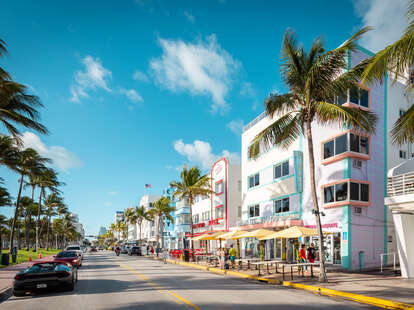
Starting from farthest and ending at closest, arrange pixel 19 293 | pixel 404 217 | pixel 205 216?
pixel 205 216
pixel 404 217
pixel 19 293

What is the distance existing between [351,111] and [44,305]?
14.3m

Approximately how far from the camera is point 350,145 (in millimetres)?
24484

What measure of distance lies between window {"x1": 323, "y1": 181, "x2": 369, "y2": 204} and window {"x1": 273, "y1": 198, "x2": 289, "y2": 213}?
5.91 metres

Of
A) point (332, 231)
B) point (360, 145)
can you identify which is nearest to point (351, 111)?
point (360, 145)

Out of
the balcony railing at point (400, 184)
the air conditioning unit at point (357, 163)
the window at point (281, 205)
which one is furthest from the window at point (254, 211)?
the balcony railing at point (400, 184)

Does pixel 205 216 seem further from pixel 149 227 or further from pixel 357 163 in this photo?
pixel 149 227

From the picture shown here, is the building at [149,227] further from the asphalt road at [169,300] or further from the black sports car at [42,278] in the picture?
the asphalt road at [169,300]

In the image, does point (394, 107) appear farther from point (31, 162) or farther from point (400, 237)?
point (31, 162)

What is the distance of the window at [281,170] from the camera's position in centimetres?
3152

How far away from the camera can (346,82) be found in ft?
55.1

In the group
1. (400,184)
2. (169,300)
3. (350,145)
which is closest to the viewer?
(169,300)

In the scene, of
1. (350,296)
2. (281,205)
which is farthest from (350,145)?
(350,296)

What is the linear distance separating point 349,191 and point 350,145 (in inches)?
119

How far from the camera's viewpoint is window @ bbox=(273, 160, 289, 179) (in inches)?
1241
